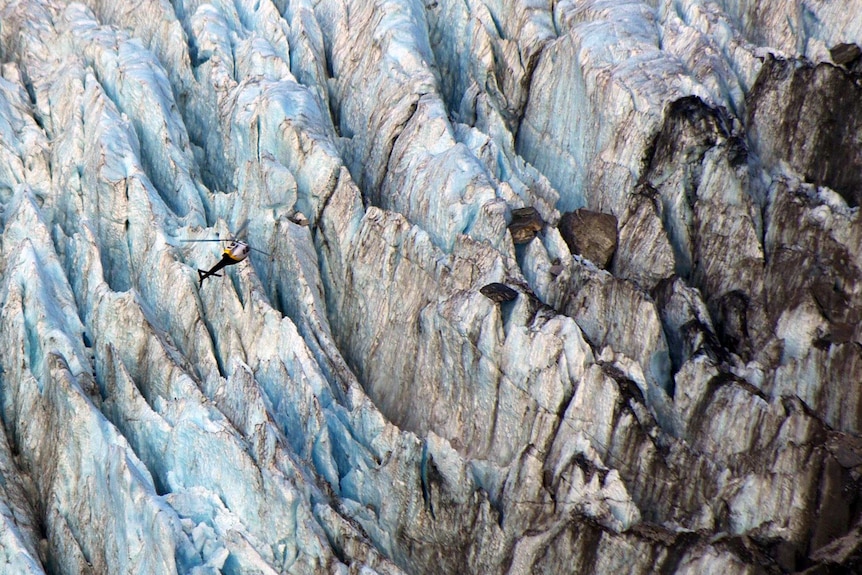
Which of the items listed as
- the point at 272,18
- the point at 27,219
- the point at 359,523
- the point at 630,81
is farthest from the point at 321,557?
the point at 272,18

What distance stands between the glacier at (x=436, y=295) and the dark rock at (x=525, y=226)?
13 cm

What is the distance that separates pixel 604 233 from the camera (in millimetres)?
27422

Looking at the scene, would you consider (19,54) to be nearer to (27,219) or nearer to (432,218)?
(27,219)

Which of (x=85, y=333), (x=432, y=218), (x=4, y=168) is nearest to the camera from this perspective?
(x=85, y=333)

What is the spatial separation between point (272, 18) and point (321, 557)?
17766 millimetres

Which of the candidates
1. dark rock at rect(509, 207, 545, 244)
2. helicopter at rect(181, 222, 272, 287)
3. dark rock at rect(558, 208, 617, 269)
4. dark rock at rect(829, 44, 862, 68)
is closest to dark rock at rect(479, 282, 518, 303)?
dark rock at rect(509, 207, 545, 244)

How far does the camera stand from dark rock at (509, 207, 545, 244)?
2684 centimetres

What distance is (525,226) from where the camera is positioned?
26.9m

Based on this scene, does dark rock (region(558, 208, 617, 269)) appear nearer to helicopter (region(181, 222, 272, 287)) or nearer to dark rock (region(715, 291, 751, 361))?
dark rock (region(715, 291, 751, 361))

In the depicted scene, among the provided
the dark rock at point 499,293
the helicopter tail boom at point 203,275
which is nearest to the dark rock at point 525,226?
the dark rock at point 499,293

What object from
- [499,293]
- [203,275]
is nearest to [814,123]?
[499,293]

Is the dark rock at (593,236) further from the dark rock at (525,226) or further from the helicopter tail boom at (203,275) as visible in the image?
the helicopter tail boom at (203,275)

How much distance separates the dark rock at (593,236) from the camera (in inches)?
1075

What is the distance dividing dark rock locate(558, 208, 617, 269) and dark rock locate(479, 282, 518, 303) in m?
2.92
